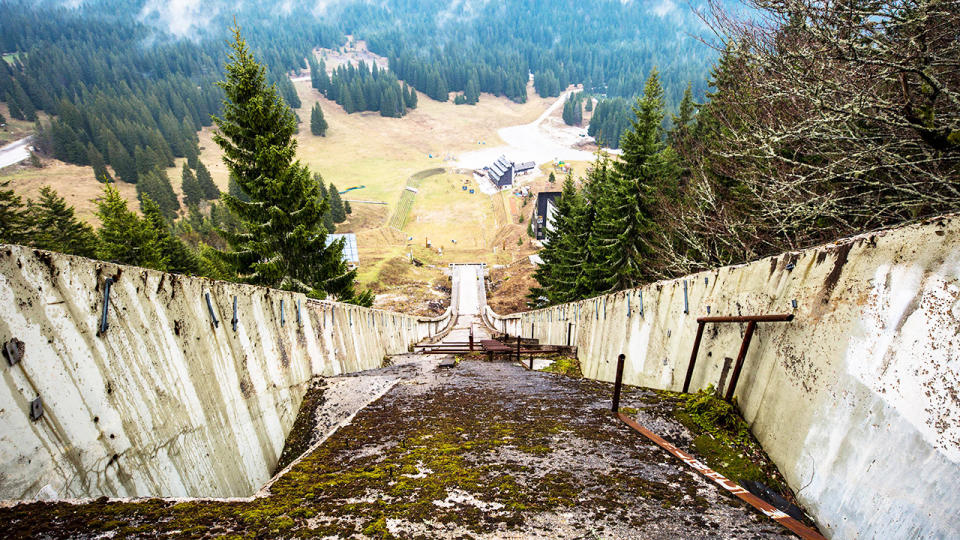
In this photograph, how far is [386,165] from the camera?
10838cm

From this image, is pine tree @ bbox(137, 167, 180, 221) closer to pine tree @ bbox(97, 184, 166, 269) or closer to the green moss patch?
pine tree @ bbox(97, 184, 166, 269)

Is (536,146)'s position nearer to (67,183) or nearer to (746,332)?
(67,183)

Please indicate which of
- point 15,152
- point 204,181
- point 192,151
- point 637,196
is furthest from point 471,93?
→ point 637,196

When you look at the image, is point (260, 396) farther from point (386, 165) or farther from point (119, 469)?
point (386, 165)

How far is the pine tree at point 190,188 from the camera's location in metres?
83.2

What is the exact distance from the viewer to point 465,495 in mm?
2445

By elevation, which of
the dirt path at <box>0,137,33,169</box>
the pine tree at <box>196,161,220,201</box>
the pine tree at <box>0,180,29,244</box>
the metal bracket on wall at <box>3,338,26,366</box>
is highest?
the metal bracket on wall at <box>3,338,26,366</box>

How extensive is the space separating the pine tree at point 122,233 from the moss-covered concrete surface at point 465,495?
2702cm

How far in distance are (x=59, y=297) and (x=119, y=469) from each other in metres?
1.14

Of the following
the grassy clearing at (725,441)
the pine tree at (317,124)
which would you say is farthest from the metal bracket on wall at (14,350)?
the pine tree at (317,124)

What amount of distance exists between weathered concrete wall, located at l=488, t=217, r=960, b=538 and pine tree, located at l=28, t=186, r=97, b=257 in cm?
4022

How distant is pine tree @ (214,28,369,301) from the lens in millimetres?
13648

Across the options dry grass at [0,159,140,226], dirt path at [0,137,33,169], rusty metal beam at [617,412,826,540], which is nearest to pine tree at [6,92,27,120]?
dirt path at [0,137,33,169]

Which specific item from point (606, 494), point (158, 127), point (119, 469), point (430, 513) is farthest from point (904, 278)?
point (158, 127)
